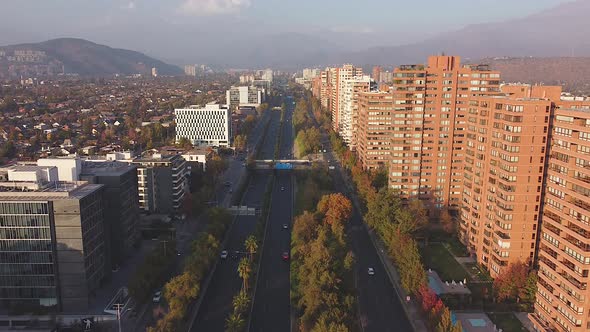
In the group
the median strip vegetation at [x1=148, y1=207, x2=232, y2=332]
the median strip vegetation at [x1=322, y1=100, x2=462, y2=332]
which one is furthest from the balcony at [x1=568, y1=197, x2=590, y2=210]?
the median strip vegetation at [x1=148, y1=207, x2=232, y2=332]

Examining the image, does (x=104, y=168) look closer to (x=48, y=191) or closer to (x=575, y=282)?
(x=48, y=191)

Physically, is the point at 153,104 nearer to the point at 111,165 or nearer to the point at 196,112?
the point at 196,112

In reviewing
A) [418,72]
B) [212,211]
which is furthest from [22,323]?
[418,72]

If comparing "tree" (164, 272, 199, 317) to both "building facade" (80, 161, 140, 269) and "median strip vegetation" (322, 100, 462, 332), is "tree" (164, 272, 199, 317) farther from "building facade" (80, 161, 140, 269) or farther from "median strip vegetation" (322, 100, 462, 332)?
"median strip vegetation" (322, 100, 462, 332)

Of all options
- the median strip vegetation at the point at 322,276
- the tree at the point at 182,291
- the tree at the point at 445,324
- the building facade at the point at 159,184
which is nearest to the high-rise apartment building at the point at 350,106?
the building facade at the point at 159,184

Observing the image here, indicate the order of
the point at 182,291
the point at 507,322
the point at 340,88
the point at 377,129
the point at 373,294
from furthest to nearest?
the point at 340,88, the point at 377,129, the point at 373,294, the point at 507,322, the point at 182,291

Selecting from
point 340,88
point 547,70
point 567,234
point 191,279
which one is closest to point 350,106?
point 340,88
